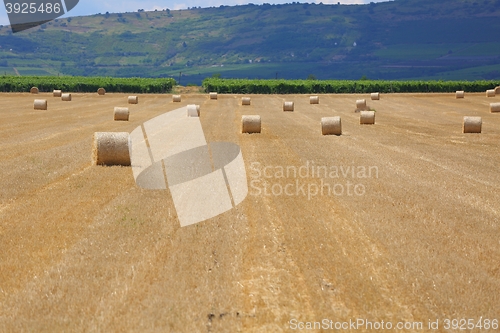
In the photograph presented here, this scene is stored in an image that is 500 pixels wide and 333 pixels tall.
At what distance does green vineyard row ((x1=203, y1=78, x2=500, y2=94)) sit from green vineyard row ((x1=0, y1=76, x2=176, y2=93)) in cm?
729

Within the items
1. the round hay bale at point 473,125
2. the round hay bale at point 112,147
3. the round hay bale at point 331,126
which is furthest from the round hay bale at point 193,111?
the round hay bale at point 112,147

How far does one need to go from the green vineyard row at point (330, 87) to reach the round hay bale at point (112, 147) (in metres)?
69.1

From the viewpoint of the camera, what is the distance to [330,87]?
8662 centimetres

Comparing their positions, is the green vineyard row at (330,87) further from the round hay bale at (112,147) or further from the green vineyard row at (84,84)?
the round hay bale at (112,147)

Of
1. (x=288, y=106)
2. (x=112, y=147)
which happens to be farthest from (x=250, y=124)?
(x=288, y=106)

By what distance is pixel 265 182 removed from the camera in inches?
578

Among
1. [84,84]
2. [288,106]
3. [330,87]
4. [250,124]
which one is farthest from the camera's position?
[330,87]

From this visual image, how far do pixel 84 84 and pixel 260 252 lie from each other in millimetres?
80650

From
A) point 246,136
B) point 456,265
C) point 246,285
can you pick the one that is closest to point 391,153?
point 246,136

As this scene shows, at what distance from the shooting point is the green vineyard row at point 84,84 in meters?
81.4

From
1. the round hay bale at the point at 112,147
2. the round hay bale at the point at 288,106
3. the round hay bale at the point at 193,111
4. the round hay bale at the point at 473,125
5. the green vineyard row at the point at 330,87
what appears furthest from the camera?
the green vineyard row at the point at 330,87

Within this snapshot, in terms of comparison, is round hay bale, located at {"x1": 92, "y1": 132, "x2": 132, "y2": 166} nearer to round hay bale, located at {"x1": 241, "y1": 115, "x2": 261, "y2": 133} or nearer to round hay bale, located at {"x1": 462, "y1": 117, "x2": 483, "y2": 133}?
round hay bale, located at {"x1": 241, "y1": 115, "x2": 261, "y2": 133}

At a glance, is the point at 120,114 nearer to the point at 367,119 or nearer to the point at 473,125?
the point at 367,119

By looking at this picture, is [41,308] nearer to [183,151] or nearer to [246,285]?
[246,285]
